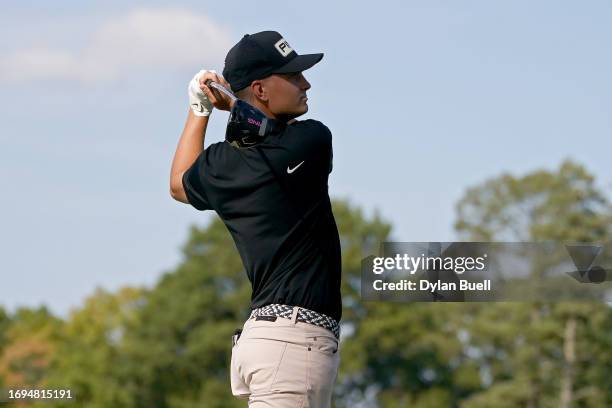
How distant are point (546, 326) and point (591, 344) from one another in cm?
257

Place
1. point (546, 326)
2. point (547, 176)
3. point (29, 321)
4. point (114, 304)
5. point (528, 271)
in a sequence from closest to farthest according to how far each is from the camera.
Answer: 1. point (528, 271)
2. point (546, 326)
3. point (547, 176)
4. point (114, 304)
5. point (29, 321)

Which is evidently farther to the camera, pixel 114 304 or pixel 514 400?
pixel 114 304

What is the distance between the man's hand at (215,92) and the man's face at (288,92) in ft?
0.83

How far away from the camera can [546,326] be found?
56.5 m

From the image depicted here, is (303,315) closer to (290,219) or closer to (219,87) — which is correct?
(290,219)

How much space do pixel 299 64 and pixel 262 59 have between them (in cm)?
19

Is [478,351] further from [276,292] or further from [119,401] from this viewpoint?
[276,292]

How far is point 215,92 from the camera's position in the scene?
6.09 meters

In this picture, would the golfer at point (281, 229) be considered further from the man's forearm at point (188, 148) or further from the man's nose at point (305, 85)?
the man's forearm at point (188, 148)

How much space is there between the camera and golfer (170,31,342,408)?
5.61 meters

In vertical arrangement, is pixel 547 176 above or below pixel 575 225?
above

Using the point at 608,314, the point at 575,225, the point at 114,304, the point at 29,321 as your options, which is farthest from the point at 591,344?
the point at 29,321

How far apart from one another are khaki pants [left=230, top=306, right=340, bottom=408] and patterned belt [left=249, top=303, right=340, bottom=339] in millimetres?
20

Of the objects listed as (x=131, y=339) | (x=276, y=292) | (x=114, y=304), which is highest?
(x=114, y=304)
